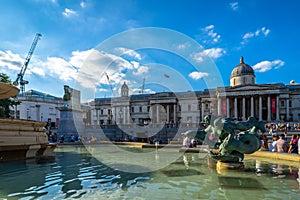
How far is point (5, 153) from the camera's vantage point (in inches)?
424

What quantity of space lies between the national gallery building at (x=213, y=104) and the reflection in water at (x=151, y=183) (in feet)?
143

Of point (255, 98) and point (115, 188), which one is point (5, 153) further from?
point (255, 98)

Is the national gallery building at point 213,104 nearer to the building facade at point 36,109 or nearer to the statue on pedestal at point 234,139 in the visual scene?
the building facade at point 36,109

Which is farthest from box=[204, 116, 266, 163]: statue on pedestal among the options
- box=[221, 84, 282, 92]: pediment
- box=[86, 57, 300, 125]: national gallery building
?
box=[221, 84, 282, 92]: pediment

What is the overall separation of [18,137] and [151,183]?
22.4ft

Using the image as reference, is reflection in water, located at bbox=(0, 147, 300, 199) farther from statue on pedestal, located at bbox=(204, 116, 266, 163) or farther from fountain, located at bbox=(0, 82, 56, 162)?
fountain, located at bbox=(0, 82, 56, 162)

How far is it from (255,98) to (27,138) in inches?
2337

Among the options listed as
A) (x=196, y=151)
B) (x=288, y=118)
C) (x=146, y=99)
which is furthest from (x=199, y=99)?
(x=196, y=151)

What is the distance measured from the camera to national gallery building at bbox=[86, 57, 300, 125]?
59.6 meters

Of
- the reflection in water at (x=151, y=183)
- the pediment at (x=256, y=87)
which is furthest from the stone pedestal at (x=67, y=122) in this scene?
the pediment at (x=256, y=87)

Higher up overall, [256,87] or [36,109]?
[256,87]

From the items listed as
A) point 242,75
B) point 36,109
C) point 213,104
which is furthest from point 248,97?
point 36,109

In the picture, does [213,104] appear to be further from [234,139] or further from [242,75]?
[234,139]

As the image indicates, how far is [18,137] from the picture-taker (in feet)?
35.6
